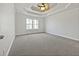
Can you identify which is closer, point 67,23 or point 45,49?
point 45,49

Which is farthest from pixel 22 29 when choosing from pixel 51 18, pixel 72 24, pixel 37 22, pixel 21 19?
pixel 72 24

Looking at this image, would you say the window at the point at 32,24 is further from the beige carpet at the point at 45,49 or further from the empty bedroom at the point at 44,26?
the beige carpet at the point at 45,49

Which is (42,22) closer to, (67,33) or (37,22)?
(37,22)

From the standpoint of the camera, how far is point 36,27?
988 cm

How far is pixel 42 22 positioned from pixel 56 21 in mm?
2690

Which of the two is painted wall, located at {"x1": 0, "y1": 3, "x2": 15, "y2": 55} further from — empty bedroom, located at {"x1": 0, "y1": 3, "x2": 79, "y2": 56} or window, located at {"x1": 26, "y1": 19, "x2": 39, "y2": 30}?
window, located at {"x1": 26, "y1": 19, "x2": 39, "y2": 30}

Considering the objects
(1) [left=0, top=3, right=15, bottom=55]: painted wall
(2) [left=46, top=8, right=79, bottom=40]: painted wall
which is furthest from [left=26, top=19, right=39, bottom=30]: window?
(1) [left=0, top=3, right=15, bottom=55]: painted wall

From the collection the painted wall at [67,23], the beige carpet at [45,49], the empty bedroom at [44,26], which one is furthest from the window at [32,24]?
the beige carpet at [45,49]

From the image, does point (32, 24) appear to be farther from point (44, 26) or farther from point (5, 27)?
point (5, 27)

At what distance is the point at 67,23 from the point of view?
21.1 feet

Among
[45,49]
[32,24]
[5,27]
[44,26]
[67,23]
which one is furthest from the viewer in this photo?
[44,26]

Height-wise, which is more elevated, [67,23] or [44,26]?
[67,23]

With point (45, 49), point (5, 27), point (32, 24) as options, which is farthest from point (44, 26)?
point (5, 27)

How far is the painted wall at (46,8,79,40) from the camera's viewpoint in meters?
5.58
